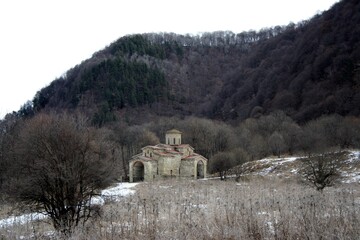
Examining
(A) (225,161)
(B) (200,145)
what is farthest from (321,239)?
(B) (200,145)

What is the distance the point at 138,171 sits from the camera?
146 ft

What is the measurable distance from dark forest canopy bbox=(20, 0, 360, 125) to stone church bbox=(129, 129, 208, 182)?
29405mm

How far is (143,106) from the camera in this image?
106m

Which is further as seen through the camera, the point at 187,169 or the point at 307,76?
the point at 307,76

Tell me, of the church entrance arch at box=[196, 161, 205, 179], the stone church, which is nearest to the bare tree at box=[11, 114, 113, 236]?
the stone church

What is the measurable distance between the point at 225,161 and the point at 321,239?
106ft

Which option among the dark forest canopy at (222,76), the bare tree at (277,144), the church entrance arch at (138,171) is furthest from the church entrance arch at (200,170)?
the dark forest canopy at (222,76)

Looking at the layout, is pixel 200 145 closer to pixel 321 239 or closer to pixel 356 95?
pixel 356 95

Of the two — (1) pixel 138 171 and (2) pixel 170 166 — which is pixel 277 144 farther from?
(1) pixel 138 171

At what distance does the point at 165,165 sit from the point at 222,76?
314ft

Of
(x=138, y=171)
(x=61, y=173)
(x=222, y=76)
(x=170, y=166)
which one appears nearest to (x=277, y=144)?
(x=170, y=166)

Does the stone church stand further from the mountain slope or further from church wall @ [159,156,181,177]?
the mountain slope

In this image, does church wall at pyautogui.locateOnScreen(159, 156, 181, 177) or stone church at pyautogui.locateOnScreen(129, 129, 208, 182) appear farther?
church wall at pyautogui.locateOnScreen(159, 156, 181, 177)

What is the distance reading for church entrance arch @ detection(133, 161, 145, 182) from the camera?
1730 inches
